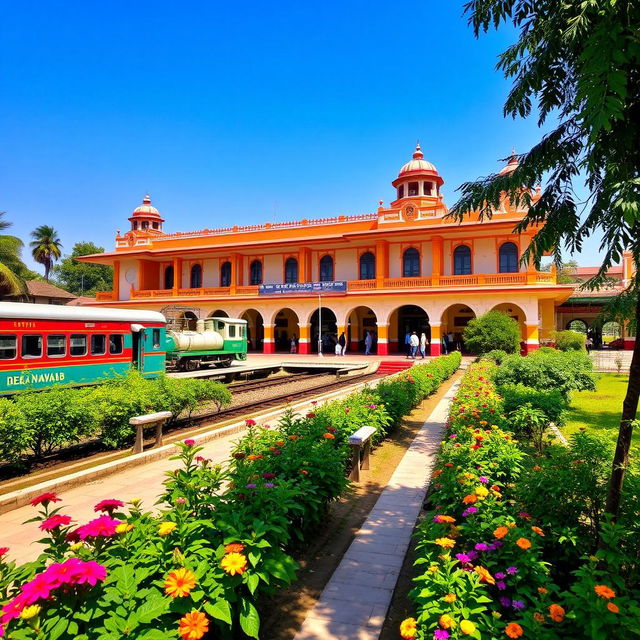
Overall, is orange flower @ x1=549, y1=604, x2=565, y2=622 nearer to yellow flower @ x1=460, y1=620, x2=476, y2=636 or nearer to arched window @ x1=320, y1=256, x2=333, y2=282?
yellow flower @ x1=460, y1=620, x2=476, y2=636

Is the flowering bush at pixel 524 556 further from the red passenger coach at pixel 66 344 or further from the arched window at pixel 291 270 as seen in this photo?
the arched window at pixel 291 270

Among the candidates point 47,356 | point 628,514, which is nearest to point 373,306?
point 47,356

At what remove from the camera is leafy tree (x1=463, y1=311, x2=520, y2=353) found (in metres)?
20.2

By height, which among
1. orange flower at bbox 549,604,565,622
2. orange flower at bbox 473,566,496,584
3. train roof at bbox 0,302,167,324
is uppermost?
train roof at bbox 0,302,167,324

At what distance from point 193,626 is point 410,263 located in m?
29.1

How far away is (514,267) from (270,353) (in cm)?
1676

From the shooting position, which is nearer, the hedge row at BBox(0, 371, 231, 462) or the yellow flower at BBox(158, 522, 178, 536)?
the yellow flower at BBox(158, 522, 178, 536)

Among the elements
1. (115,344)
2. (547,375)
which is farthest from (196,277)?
(547,375)

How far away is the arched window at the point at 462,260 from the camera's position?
92.8 ft

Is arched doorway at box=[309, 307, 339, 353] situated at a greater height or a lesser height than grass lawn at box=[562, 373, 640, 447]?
greater

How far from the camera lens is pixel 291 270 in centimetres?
3303

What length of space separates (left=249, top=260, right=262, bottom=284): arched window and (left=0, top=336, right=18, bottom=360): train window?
23.1 meters

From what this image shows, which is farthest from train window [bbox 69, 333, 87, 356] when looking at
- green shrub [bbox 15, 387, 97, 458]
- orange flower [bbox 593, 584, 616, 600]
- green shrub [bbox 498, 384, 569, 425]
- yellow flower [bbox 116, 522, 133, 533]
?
orange flower [bbox 593, 584, 616, 600]

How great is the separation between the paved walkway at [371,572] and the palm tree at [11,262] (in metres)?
22.3
